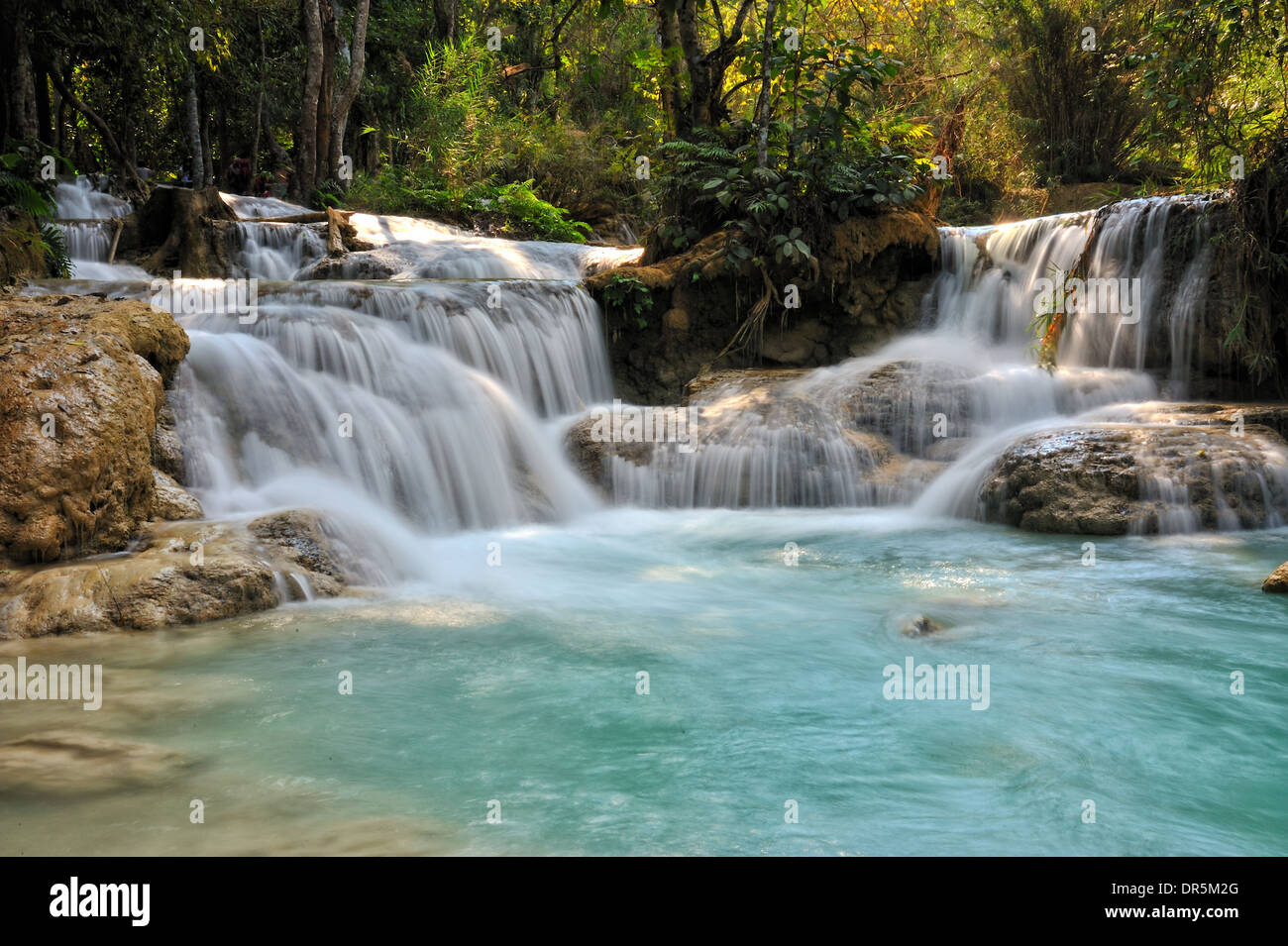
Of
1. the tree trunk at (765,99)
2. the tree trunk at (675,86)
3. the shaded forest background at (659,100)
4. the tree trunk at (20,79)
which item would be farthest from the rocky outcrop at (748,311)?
the tree trunk at (20,79)

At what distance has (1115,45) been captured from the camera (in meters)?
16.1

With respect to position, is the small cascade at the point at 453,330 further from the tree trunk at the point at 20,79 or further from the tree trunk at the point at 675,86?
the tree trunk at the point at 20,79

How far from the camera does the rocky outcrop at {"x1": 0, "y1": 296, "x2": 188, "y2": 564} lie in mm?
4953

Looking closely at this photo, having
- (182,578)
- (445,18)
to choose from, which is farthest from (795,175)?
(445,18)

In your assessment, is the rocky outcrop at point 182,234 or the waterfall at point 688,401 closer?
the waterfall at point 688,401

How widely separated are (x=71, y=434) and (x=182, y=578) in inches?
44.6

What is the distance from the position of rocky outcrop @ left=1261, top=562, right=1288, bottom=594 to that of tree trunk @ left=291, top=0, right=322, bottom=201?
1516 cm

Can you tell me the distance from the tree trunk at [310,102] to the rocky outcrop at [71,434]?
10.8 meters

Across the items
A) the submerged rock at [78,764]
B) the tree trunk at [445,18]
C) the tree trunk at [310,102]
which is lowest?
the submerged rock at [78,764]

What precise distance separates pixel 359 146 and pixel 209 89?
10.8ft

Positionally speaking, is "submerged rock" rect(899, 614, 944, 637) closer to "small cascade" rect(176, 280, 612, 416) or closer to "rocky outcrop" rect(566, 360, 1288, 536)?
"rocky outcrop" rect(566, 360, 1288, 536)

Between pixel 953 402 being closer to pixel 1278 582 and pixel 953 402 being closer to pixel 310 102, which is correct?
pixel 1278 582

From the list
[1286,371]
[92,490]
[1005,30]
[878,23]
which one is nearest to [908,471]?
[1286,371]

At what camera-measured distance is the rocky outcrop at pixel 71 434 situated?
16.3 ft
